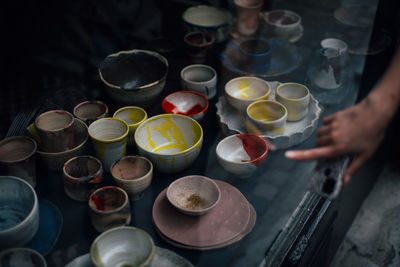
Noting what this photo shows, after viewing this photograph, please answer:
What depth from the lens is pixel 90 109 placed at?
5.01ft

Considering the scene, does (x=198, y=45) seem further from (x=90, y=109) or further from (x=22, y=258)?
(x=22, y=258)

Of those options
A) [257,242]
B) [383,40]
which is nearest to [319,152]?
[257,242]

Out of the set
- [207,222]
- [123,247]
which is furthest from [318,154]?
[123,247]

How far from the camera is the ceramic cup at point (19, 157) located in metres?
1.21

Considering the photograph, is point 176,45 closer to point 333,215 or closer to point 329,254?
point 333,215

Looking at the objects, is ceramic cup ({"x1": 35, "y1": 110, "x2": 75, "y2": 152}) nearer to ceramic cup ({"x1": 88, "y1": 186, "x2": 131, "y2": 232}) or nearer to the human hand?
ceramic cup ({"x1": 88, "y1": 186, "x2": 131, "y2": 232})

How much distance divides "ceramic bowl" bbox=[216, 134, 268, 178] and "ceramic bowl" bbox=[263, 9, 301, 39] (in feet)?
2.68

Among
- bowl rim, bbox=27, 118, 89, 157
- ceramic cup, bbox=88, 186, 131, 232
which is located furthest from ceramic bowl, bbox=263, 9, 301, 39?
ceramic cup, bbox=88, 186, 131, 232

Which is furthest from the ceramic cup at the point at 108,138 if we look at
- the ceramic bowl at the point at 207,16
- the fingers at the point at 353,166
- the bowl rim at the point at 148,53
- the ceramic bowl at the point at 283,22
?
the ceramic bowl at the point at 283,22

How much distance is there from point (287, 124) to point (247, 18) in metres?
0.71

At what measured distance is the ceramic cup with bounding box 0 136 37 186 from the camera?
121 cm

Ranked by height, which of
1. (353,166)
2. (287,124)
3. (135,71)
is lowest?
(287,124)

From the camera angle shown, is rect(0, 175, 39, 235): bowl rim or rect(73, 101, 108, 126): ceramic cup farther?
rect(73, 101, 108, 126): ceramic cup

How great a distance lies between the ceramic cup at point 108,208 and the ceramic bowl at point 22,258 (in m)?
0.18
